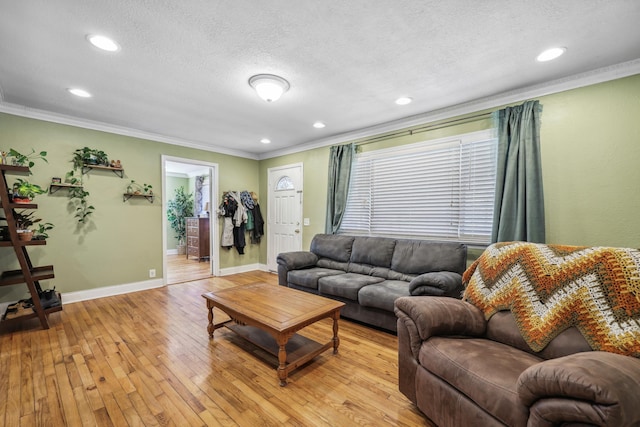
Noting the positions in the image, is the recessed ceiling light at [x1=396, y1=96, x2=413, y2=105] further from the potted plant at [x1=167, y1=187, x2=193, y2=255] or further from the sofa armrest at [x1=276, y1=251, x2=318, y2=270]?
the potted plant at [x1=167, y1=187, x2=193, y2=255]

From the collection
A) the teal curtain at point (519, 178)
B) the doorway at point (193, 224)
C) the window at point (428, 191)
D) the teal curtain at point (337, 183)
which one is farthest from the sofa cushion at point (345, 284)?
the doorway at point (193, 224)

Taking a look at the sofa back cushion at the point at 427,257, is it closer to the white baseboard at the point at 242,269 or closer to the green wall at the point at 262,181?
the green wall at the point at 262,181

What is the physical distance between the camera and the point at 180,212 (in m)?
7.66

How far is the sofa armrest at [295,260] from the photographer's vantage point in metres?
3.66

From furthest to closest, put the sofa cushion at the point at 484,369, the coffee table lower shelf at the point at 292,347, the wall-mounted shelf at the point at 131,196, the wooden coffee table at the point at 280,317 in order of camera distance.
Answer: the wall-mounted shelf at the point at 131,196 → the coffee table lower shelf at the point at 292,347 → the wooden coffee table at the point at 280,317 → the sofa cushion at the point at 484,369

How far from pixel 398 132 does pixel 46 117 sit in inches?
180

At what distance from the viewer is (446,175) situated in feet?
10.4

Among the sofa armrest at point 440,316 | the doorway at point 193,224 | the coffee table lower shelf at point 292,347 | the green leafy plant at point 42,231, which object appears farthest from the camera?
the doorway at point 193,224

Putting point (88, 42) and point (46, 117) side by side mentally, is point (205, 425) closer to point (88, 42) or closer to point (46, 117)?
point (88, 42)

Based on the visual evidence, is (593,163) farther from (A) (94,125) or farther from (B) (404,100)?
(A) (94,125)

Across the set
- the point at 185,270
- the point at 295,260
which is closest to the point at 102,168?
the point at 185,270

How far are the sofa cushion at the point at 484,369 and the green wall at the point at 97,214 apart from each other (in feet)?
14.2

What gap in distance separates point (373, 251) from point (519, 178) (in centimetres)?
174

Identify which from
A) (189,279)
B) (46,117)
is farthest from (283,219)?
(46,117)
